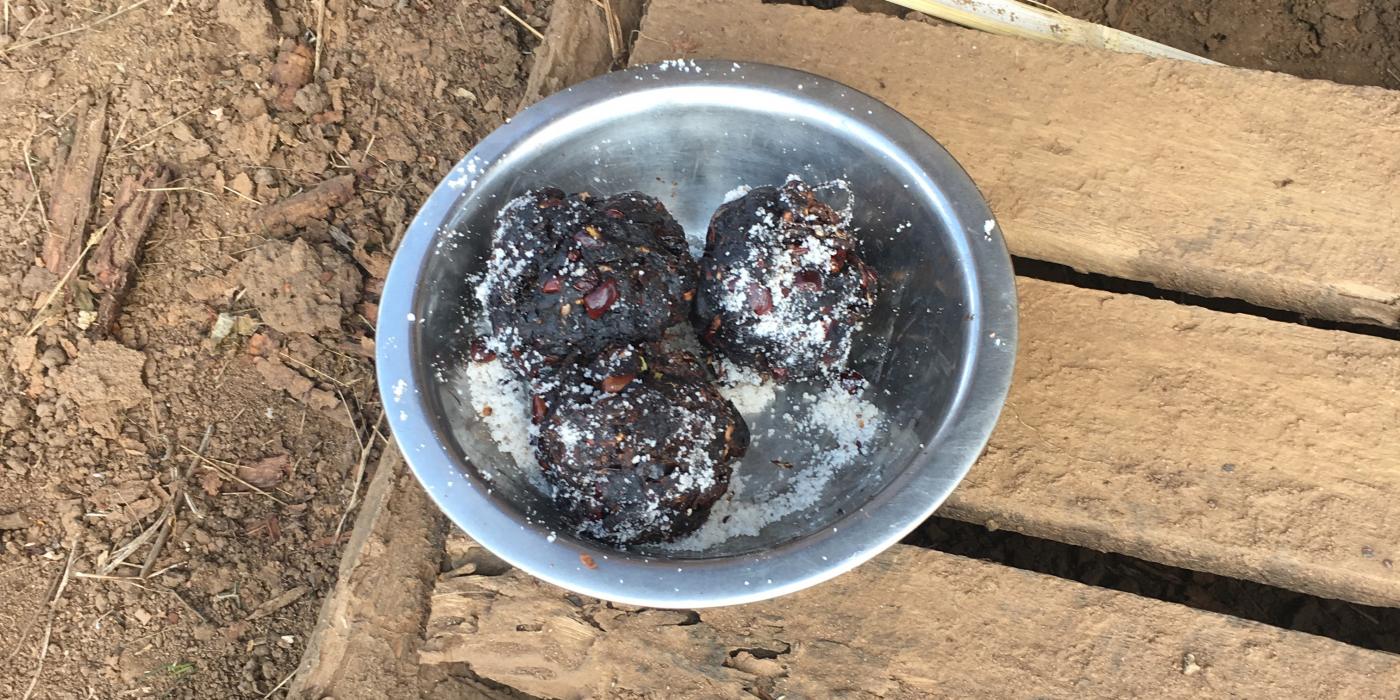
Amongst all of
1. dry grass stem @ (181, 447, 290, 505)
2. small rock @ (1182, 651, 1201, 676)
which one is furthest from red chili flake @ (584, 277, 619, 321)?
small rock @ (1182, 651, 1201, 676)

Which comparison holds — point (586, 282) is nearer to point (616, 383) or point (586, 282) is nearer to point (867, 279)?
point (616, 383)

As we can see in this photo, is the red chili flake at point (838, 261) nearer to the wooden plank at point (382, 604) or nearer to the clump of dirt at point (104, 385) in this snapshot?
the wooden plank at point (382, 604)

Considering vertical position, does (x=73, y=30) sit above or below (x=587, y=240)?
below

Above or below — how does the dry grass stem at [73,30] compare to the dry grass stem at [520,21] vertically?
below

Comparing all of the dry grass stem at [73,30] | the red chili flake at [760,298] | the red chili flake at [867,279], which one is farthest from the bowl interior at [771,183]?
the dry grass stem at [73,30]

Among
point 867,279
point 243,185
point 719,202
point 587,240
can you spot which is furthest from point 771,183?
point 243,185

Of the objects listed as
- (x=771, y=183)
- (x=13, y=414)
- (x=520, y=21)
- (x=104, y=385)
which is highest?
(x=771, y=183)
